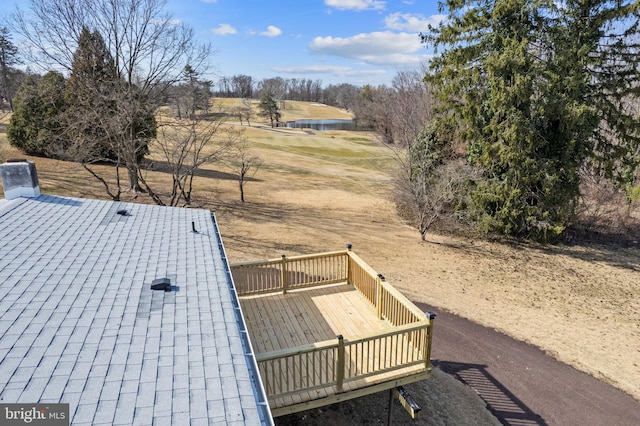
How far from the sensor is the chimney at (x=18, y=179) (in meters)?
9.14

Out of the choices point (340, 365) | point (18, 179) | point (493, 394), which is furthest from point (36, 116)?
point (493, 394)

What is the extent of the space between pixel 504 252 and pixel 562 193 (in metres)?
3.96

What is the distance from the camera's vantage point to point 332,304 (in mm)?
10008

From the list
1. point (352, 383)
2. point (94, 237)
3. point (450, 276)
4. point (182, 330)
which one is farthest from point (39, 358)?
point (450, 276)

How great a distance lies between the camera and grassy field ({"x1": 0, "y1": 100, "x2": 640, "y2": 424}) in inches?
439

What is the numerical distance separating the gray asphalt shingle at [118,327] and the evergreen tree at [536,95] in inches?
605

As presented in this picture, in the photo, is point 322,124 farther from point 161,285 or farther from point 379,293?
point 161,285

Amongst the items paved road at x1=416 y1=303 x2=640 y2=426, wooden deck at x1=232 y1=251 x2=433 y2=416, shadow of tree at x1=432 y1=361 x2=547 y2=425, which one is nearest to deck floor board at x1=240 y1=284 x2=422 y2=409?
wooden deck at x1=232 y1=251 x2=433 y2=416

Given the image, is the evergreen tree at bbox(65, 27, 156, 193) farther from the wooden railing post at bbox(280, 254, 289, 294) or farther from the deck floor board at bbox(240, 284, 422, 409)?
the deck floor board at bbox(240, 284, 422, 409)

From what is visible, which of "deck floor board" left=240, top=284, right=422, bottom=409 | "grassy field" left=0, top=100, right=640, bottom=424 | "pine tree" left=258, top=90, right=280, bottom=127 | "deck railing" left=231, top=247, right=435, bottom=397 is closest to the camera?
"deck railing" left=231, top=247, right=435, bottom=397

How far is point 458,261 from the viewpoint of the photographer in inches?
660

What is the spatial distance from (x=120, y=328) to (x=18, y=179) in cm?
691

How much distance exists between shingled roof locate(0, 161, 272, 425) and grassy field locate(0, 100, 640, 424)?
25.8ft

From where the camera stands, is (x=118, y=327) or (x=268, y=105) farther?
(x=268, y=105)
